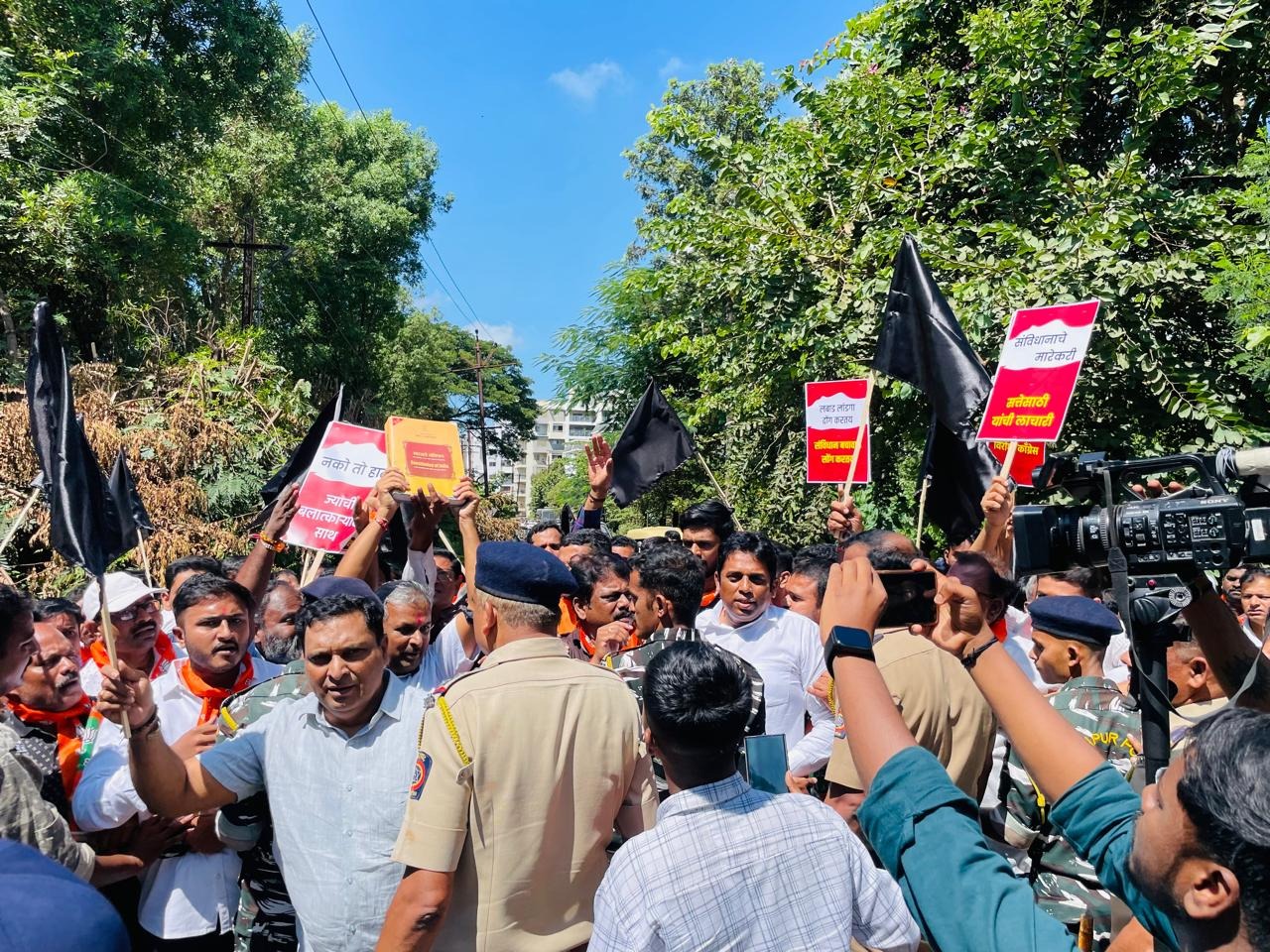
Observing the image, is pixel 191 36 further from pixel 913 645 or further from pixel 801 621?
pixel 913 645

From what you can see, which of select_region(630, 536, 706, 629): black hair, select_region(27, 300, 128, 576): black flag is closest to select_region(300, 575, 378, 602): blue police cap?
select_region(27, 300, 128, 576): black flag

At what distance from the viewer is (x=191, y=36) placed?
59.8ft

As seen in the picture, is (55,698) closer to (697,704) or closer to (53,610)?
(53,610)

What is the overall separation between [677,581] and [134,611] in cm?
234

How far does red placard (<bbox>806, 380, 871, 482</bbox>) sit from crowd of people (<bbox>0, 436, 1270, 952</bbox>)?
8.26 feet

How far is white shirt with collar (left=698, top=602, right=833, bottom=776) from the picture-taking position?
14.8 ft

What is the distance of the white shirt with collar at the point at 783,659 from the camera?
14.8ft

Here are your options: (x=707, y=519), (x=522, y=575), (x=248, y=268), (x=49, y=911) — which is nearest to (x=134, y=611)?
(x=522, y=575)

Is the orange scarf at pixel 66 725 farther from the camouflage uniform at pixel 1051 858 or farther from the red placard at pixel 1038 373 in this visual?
the red placard at pixel 1038 373

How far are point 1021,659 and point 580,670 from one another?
109 inches

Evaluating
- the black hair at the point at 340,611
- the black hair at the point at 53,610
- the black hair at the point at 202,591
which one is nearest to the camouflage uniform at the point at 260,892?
the black hair at the point at 340,611

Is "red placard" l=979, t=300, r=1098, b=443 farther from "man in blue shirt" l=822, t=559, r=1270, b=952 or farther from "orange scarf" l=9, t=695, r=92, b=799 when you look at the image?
"orange scarf" l=9, t=695, r=92, b=799

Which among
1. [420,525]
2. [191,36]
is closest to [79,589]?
[420,525]

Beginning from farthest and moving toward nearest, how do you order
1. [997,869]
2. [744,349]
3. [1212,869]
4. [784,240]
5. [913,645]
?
[744,349], [784,240], [913,645], [997,869], [1212,869]
